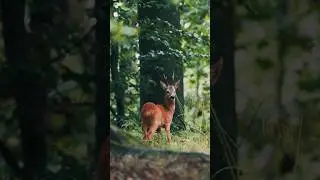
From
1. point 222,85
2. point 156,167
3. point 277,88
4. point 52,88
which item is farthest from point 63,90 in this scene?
point 277,88

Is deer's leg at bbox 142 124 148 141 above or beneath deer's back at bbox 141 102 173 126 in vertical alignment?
beneath

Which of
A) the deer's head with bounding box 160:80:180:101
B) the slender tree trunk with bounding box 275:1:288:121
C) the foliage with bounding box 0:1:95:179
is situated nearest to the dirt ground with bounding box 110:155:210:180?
the foliage with bounding box 0:1:95:179

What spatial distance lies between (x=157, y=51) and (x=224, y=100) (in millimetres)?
295

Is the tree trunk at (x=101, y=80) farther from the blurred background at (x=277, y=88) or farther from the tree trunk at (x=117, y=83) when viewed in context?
the blurred background at (x=277, y=88)

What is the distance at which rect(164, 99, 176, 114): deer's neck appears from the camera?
207cm

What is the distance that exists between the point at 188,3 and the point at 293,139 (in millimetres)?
595

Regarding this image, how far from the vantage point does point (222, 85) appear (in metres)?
2.02

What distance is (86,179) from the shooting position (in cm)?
208

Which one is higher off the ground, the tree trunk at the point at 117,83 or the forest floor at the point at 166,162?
the tree trunk at the point at 117,83

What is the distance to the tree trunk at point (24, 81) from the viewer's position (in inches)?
81.0

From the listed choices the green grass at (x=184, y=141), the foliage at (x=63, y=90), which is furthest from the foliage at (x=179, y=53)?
the foliage at (x=63, y=90)

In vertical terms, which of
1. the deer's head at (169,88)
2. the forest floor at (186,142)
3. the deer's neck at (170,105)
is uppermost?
the deer's head at (169,88)

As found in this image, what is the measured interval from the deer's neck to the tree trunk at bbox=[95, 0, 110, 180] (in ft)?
0.69

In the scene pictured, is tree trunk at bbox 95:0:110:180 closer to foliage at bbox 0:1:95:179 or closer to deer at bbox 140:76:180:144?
foliage at bbox 0:1:95:179
